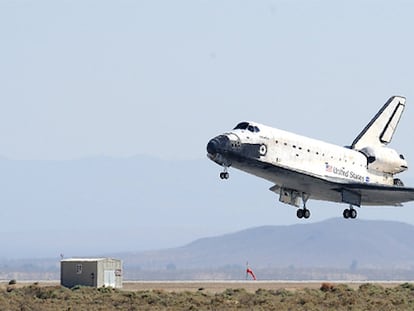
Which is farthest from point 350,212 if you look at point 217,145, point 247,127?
point 217,145

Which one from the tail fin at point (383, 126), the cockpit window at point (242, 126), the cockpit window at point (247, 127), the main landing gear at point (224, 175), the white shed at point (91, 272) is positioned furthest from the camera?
the white shed at point (91, 272)

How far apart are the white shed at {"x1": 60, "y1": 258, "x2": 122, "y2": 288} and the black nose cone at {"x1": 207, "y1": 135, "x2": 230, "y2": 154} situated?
19.6 m

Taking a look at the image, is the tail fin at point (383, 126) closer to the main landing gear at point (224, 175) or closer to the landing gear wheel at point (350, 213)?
the landing gear wheel at point (350, 213)

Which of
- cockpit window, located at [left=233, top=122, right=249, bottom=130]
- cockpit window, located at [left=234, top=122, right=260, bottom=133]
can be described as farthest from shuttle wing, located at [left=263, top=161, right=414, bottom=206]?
cockpit window, located at [left=233, top=122, right=249, bottom=130]

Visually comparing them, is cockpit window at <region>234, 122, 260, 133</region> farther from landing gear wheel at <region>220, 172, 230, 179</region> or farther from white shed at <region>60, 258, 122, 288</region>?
white shed at <region>60, 258, 122, 288</region>

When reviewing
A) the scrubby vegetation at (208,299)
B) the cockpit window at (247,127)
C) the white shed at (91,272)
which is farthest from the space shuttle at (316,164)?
the white shed at (91,272)

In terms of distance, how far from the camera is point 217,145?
5725 centimetres

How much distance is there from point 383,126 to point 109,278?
18.9m

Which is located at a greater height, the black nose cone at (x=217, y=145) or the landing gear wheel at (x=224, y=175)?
the black nose cone at (x=217, y=145)

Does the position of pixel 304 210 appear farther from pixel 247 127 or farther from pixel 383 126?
pixel 383 126

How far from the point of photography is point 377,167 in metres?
65.3

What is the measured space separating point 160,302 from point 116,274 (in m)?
13.5

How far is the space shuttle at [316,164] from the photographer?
58.2 m

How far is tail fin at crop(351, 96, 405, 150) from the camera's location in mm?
68375
